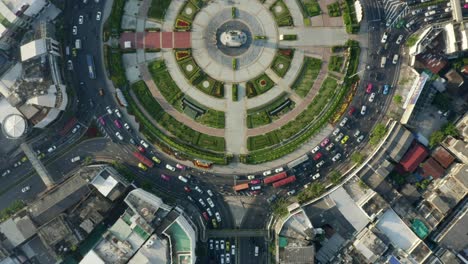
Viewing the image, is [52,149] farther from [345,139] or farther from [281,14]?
[345,139]

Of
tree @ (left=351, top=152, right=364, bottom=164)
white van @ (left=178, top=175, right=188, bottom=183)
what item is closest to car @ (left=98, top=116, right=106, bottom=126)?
white van @ (left=178, top=175, right=188, bottom=183)

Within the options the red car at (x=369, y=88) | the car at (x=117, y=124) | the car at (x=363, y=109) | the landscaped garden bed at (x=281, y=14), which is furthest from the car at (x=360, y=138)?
the car at (x=117, y=124)

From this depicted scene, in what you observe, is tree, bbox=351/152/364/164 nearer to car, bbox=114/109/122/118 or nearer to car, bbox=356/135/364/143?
car, bbox=356/135/364/143

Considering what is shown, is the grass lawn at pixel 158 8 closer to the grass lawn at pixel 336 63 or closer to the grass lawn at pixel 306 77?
the grass lawn at pixel 306 77

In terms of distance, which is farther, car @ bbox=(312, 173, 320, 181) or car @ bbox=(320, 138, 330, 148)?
car @ bbox=(320, 138, 330, 148)

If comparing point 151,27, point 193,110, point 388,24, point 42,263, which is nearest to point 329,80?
point 388,24

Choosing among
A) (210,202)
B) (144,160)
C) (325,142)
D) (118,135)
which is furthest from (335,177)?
(118,135)

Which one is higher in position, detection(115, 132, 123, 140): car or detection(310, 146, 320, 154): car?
detection(115, 132, 123, 140): car
